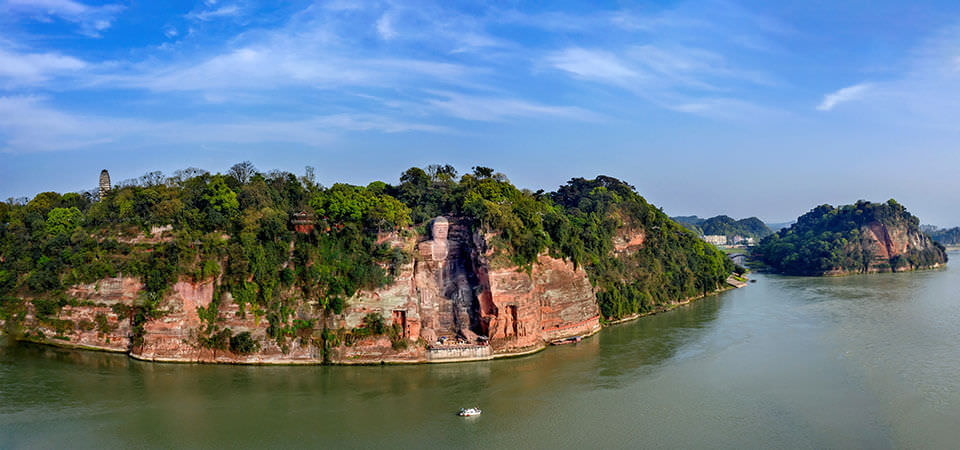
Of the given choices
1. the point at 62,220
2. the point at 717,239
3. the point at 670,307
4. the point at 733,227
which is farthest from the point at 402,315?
the point at 733,227

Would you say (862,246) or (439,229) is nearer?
(439,229)

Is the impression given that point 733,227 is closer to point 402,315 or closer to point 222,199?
point 402,315

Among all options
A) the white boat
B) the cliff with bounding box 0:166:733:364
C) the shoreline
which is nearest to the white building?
the shoreline

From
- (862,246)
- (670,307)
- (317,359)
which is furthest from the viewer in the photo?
(862,246)

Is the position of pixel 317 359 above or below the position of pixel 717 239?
below

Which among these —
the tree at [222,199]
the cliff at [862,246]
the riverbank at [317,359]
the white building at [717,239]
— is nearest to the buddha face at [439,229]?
the riverbank at [317,359]

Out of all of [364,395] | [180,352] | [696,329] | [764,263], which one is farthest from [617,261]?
[764,263]
